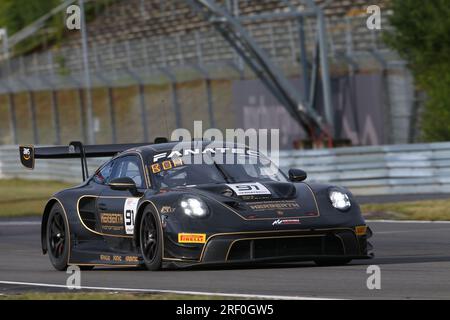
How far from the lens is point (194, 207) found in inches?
407

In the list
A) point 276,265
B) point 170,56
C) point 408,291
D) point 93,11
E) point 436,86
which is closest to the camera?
point 408,291

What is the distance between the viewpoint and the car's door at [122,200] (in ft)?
36.6

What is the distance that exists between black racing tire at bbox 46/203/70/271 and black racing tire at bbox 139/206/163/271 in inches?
52.8

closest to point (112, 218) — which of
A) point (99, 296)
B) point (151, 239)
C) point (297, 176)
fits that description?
point (151, 239)

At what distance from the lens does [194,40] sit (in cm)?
3809

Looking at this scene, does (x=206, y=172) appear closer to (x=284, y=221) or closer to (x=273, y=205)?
(x=273, y=205)

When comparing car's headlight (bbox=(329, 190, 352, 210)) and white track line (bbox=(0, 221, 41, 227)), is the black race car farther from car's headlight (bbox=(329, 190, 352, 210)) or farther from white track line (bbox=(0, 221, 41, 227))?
white track line (bbox=(0, 221, 41, 227))

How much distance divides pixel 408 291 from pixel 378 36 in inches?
917

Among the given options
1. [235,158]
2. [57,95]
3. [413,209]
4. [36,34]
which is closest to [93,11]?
[36,34]

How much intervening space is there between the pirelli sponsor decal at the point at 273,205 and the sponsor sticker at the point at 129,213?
3.98 feet

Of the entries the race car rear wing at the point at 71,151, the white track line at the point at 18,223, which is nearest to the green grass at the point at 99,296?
the race car rear wing at the point at 71,151

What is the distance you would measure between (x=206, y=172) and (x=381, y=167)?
43.3ft

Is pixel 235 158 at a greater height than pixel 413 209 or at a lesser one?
greater

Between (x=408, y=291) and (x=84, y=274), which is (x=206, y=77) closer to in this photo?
(x=84, y=274)
